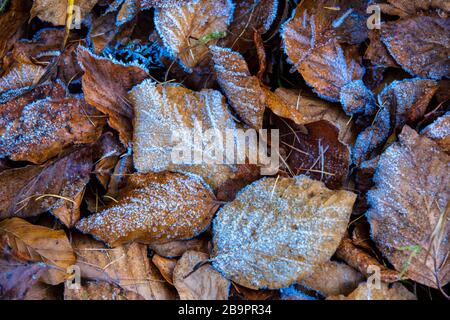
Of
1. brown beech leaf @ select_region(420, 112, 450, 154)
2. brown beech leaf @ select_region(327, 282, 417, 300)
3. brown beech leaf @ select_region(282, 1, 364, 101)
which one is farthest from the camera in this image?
brown beech leaf @ select_region(282, 1, 364, 101)

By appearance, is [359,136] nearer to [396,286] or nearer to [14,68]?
[396,286]

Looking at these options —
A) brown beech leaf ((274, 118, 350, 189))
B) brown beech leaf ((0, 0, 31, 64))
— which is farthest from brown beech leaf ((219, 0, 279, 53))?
brown beech leaf ((0, 0, 31, 64))

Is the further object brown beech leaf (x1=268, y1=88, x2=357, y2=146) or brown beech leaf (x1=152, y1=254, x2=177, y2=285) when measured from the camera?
brown beech leaf (x1=268, y1=88, x2=357, y2=146)

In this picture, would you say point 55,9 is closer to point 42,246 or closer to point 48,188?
point 48,188

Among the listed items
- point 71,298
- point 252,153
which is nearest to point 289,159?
point 252,153

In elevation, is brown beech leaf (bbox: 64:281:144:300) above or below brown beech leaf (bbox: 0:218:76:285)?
below

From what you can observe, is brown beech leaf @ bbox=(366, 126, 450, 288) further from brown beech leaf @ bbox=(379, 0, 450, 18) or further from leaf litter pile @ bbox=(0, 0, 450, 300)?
brown beech leaf @ bbox=(379, 0, 450, 18)
